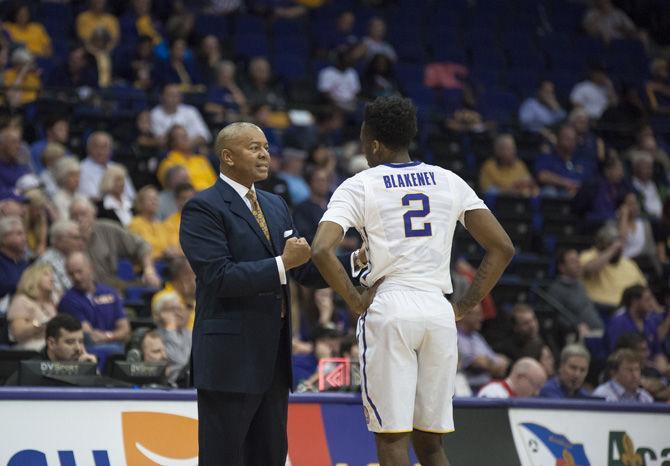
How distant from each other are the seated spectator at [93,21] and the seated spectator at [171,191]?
2713 mm

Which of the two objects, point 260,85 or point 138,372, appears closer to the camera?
point 138,372

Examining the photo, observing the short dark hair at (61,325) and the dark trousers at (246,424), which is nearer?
the dark trousers at (246,424)

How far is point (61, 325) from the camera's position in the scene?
7715mm

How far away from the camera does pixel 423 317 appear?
193 inches

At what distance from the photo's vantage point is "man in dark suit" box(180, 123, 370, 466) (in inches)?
199

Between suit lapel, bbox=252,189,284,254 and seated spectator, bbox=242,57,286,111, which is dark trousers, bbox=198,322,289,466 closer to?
suit lapel, bbox=252,189,284,254

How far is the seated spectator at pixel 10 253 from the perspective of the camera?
9.67 meters

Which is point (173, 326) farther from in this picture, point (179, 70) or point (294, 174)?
point (179, 70)

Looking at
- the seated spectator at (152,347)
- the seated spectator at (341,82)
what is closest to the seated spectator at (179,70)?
the seated spectator at (341,82)

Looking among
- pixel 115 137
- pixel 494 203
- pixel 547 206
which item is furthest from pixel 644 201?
pixel 115 137

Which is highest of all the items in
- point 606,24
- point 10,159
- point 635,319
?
point 606,24

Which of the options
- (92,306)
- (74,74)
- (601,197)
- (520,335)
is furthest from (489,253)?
(601,197)

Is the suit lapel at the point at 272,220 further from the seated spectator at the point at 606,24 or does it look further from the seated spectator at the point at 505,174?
the seated spectator at the point at 606,24

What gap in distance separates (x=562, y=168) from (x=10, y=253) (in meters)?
7.94
